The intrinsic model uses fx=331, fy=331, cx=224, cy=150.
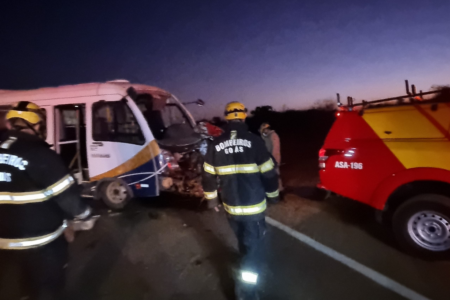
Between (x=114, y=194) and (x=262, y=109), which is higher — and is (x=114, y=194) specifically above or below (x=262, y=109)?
below

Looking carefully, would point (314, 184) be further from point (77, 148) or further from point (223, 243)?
point (77, 148)

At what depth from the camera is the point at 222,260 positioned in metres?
4.48

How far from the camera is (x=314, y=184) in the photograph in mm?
8914

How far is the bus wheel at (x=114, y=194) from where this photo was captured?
6.82m

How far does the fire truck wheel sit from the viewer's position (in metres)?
4.02

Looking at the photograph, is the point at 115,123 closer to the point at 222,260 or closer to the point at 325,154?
the point at 222,260

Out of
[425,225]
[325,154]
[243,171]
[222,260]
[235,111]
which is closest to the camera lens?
[243,171]

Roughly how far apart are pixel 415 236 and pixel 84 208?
12.9 feet

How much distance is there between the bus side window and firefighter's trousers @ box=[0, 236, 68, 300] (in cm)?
405

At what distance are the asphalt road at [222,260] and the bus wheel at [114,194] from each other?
0.42m

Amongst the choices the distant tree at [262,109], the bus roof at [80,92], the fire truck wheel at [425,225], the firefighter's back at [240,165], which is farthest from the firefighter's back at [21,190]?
the distant tree at [262,109]

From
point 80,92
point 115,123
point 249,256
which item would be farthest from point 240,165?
point 80,92

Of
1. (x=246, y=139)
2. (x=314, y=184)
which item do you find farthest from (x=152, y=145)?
(x=314, y=184)

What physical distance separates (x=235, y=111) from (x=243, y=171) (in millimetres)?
604
